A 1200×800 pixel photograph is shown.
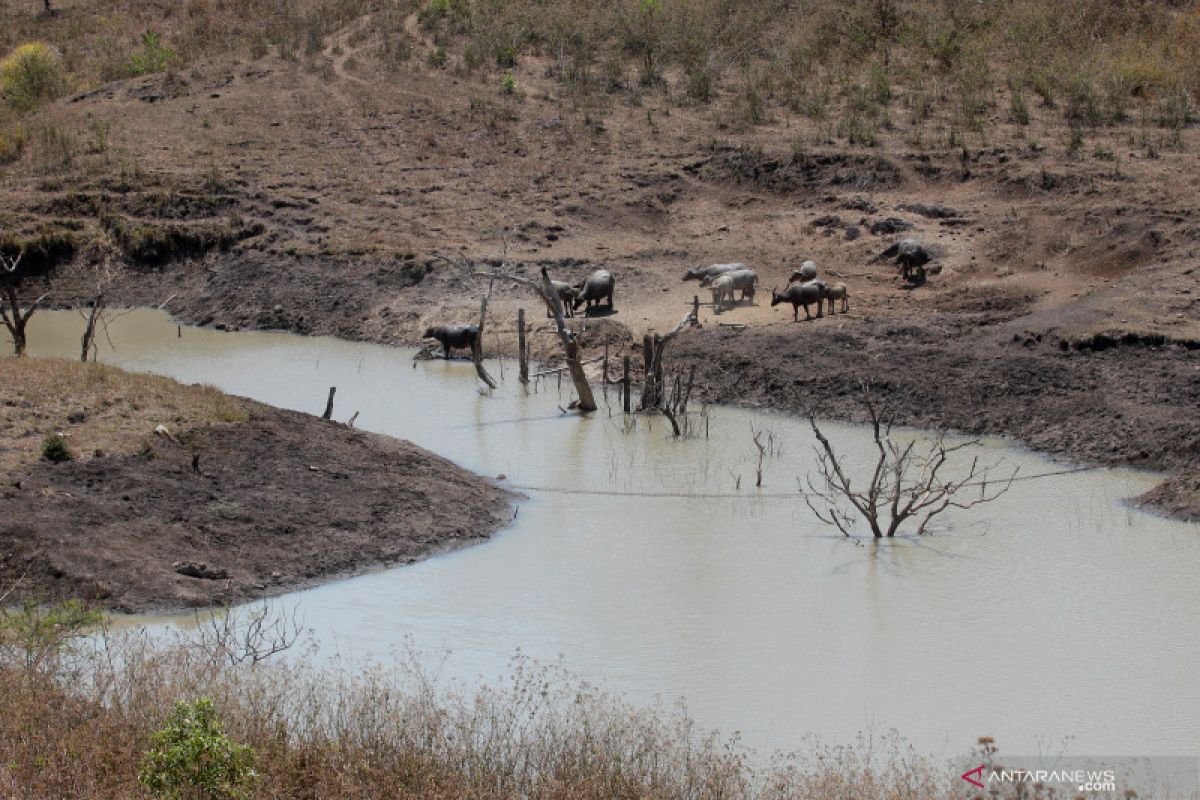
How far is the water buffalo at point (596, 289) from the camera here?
956 inches

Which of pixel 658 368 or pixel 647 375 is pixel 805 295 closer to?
pixel 658 368

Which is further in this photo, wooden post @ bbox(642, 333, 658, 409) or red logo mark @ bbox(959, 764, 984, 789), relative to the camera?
wooden post @ bbox(642, 333, 658, 409)

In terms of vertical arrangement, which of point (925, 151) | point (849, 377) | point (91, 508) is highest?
point (925, 151)

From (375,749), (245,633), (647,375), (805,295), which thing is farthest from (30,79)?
(375,749)

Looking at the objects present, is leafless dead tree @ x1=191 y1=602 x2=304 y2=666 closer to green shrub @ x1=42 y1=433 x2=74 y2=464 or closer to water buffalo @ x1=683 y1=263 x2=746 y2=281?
green shrub @ x1=42 y1=433 x2=74 y2=464

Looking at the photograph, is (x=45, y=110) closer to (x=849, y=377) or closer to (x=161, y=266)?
(x=161, y=266)

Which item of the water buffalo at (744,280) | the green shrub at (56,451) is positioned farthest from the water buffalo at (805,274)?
the green shrub at (56,451)

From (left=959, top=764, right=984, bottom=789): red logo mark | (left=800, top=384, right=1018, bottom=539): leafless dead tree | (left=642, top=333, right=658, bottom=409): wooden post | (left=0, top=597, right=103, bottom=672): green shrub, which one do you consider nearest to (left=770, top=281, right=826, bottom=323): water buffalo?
(left=642, top=333, right=658, bottom=409): wooden post

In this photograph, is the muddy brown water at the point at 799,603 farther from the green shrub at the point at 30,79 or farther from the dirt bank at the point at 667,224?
the green shrub at the point at 30,79

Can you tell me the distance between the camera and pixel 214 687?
8.71 meters

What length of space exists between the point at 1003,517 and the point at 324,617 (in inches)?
282

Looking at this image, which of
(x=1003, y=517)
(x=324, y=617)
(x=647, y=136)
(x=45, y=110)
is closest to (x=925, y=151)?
(x=647, y=136)

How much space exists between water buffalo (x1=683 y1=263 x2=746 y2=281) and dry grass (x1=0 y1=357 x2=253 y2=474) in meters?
10.2

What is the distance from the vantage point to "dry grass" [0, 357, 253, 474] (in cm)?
1441
